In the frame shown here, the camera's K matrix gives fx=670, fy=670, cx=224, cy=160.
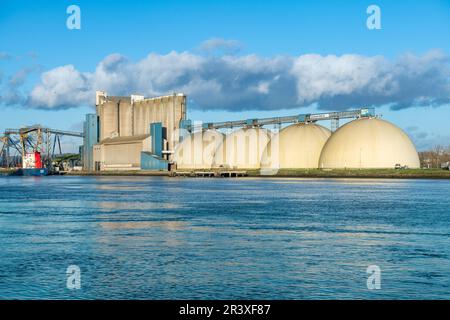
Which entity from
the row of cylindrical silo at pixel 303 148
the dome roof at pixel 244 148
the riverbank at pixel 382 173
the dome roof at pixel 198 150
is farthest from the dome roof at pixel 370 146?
the dome roof at pixel 198 150

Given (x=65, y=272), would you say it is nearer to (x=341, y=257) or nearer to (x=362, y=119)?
(x=341, y=257)

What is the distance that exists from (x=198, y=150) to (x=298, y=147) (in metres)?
24.1

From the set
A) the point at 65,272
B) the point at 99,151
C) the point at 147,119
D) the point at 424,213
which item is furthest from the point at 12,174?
the point at 65,272

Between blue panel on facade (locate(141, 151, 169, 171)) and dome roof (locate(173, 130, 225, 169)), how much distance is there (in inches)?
109

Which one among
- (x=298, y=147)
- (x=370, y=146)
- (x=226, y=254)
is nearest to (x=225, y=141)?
(x=298, y=147)

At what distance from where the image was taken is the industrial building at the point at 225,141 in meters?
82.1

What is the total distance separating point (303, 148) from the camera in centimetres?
9012

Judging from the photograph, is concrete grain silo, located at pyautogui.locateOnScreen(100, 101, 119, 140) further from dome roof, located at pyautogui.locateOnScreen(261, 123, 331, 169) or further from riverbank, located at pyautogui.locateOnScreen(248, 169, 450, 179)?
riverbank, located at pyautogui.locateOnScreen(248, 169, 450, 179)

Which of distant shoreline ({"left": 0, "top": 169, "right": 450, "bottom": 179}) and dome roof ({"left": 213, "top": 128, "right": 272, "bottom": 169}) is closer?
distant shoreline ({"left": 0, "top": 169, "right": 450, "bottom": 179})

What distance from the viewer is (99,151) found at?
413 feet

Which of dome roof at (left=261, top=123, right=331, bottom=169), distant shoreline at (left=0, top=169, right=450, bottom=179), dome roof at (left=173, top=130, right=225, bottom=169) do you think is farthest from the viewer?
dome roof at (left=173, top=130, right=225, bottom=169)

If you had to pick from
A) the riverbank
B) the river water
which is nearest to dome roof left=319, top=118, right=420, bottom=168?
the riverbank

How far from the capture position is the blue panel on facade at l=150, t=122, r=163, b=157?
11225 centimetres

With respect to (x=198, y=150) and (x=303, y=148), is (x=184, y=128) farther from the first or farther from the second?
(x=303, y=148)
